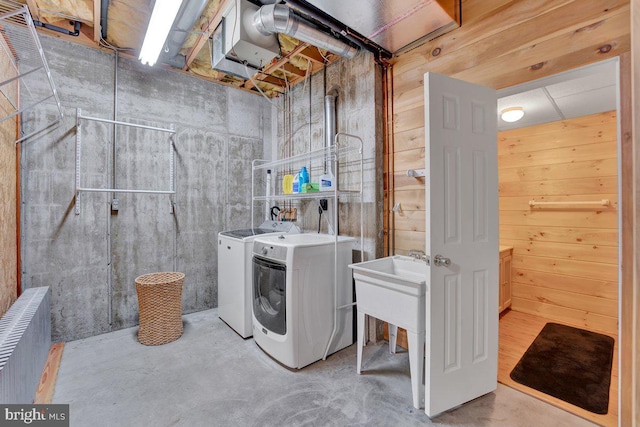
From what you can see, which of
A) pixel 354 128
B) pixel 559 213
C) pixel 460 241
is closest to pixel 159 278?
pixel 354 128

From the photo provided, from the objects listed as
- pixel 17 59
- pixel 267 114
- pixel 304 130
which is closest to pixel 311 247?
pixel 304 130

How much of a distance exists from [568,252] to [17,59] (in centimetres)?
543

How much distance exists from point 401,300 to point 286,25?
2.04 m

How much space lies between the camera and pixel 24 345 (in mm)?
1476

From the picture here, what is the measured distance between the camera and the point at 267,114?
3695mm

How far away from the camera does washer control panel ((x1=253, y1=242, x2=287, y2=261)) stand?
6.76ft

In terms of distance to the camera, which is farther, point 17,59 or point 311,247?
point 17,59

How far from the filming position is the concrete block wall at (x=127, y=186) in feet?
7.80

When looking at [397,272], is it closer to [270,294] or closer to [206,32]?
[270,294]

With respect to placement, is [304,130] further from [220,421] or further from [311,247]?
[220,421]

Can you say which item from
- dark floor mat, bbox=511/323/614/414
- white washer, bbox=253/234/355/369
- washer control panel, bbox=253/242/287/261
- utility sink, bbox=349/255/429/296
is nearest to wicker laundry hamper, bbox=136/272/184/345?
white washer, bbox=253/234/355/369

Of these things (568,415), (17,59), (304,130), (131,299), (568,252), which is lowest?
(568,415)

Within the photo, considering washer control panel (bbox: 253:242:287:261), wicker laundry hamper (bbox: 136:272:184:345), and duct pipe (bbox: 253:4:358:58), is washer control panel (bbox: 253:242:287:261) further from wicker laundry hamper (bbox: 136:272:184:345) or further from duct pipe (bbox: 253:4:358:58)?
duct pipe (bbox: 253:4:358:58)

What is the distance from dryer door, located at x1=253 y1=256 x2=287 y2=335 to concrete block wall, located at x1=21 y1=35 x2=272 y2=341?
116cm
